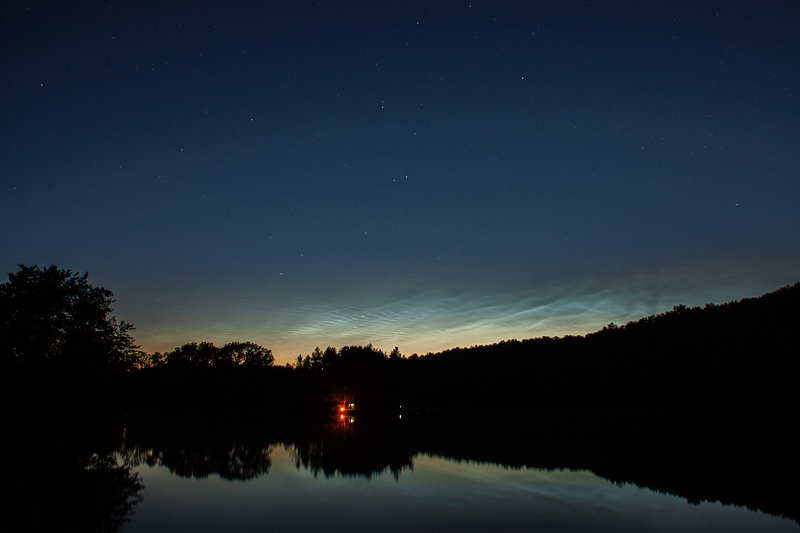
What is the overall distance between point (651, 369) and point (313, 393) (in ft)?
183

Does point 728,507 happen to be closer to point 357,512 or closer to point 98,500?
point 357,512

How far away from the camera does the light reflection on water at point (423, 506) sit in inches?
432

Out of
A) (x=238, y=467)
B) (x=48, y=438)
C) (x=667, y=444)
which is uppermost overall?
(x=48, y=438)

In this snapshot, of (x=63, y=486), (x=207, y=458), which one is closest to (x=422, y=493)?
(x=63, y=486)

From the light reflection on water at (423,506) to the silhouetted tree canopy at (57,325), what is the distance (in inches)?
388

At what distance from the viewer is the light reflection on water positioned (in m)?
11.0

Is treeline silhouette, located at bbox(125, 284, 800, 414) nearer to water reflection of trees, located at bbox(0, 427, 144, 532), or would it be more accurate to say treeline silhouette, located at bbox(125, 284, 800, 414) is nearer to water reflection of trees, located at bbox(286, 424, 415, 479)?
water reflection of trees, located at bbox(286, 424, 415, 479)

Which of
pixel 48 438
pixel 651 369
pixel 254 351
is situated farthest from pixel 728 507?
pixel 254 351

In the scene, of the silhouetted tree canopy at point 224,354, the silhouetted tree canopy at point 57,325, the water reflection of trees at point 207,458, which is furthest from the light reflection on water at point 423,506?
the silhouetted tree canopy at point 224,354

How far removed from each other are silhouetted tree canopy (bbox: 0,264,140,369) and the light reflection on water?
986 cm

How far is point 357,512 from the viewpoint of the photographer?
11914 millimetres

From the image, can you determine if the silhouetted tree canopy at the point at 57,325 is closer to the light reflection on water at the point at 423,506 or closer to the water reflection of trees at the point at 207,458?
the water reflection of trees at the point at 207,458

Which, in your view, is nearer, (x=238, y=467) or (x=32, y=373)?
(x=238, y=467)

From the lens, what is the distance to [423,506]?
12.6 m
